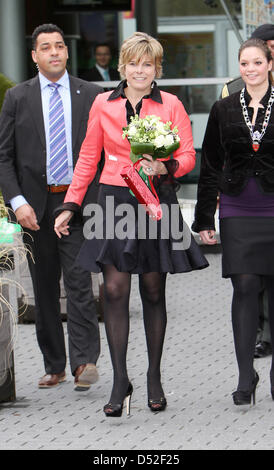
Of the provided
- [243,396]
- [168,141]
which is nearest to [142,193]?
[168,141]

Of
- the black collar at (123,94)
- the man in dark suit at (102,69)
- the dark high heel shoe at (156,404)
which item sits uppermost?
the black collar at (123,94)

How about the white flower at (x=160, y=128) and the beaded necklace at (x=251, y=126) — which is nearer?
the white flower at (x=160, y=128)

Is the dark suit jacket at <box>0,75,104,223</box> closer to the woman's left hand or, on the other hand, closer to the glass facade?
the woman's left hand

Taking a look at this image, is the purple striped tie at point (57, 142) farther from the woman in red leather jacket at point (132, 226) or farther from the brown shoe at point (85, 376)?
the brown shoe at point (85, 376)

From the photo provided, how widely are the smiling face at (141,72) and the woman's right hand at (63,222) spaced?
81 centimetres

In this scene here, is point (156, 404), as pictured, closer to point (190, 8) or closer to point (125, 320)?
point (125, 320)

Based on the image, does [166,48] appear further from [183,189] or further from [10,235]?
[10,235]

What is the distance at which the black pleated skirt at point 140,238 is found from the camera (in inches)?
269

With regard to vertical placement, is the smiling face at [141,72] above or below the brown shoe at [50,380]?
above

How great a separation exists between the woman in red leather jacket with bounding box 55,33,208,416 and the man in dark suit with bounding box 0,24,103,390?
0.63 metres

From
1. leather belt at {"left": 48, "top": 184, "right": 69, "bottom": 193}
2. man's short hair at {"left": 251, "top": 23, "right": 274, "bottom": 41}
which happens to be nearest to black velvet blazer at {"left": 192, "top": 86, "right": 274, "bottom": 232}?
leather belt at {"left": 48, "top": 184, "right": 69, "bottom": 193}

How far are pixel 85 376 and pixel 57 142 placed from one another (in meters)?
1.39

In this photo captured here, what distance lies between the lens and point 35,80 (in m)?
7.80

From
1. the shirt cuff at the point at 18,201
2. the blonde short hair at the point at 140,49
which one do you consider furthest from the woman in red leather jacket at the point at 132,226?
the shirt cuff at the point at 18,201
